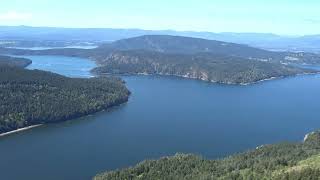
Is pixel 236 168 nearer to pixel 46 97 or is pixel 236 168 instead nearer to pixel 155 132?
pixel 155 132

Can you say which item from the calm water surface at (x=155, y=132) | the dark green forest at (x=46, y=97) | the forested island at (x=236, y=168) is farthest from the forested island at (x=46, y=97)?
the forested island at (x=236, y=168)

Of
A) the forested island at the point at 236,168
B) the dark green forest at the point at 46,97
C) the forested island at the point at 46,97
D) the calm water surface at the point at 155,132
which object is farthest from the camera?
the dark green forest at the point at 46,97

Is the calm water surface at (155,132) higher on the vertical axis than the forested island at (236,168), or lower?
lower

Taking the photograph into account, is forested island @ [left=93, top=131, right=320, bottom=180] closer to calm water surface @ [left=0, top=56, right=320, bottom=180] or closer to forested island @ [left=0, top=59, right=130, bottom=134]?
calm water surface @ [left=0, top=56, right=320, bottom=180]

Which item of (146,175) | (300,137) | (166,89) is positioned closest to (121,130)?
(300,137)

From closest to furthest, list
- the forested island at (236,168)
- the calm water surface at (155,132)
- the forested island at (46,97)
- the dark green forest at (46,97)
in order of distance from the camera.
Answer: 1. the forested island at (236,168)
2. the calm water surface at (155,132)
3. the forested island at (46,97)
4. the dark green forest at (46,97)

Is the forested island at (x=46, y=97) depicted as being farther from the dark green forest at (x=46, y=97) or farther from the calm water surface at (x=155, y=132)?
the calm water surface at (x=155, y=132)

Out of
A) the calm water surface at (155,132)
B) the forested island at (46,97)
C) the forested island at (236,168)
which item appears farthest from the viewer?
the forested island at (46,97)

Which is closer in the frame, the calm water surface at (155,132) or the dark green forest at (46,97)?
the calm water surface at (155,132)
